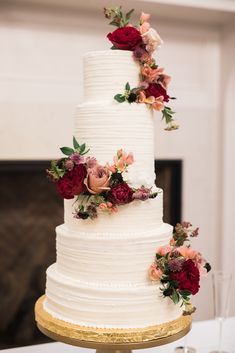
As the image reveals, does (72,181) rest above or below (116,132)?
→ below

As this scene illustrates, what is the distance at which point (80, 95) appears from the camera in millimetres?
2887

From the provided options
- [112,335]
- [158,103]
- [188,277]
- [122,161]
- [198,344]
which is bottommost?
[198,344]

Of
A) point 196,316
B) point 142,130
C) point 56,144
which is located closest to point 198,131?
point 56,144

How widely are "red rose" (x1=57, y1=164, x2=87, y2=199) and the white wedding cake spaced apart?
0.26ft

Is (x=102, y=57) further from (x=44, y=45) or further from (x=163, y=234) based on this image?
(x=44, y=45)

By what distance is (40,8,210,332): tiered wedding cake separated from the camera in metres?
1.28

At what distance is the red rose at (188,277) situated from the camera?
1.27 m

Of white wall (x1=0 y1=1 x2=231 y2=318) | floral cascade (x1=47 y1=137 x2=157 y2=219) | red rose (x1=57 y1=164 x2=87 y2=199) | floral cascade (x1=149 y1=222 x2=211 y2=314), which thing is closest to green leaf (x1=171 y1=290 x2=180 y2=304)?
floral cascade (x1=149 y1=222 x2=211 y2=314)

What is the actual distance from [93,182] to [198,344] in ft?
2.82

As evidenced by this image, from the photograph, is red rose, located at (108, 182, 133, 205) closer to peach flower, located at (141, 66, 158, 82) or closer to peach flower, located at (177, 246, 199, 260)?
peach flower, located at (177, 246, 199, 260)

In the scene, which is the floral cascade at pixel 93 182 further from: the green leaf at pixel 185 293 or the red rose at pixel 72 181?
the green leaf at pixel 185 293

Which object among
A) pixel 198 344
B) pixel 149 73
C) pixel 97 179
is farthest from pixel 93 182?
pixel 198 344

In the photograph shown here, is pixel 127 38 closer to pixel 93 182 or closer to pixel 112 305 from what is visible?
pixel 93 182

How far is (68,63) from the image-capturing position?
2852mm
